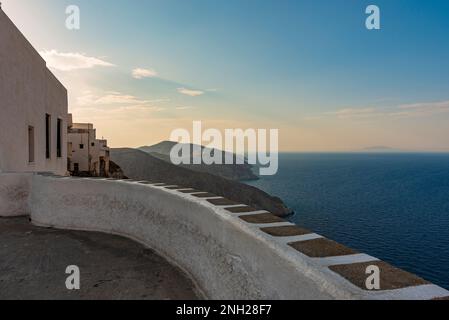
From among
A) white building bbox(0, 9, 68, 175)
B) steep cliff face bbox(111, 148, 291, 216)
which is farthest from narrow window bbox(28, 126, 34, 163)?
steep cliff face bbox(111, 148, 291, 216)

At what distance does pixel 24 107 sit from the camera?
1506 centimetres

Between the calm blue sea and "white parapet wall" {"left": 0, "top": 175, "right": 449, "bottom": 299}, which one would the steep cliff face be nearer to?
the calm blue sea

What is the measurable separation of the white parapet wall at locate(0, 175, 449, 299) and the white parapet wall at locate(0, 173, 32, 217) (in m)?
0.16

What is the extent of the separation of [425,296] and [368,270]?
1.93 ft

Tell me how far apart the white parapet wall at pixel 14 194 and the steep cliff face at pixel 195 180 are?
72.6 m

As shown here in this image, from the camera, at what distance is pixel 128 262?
7.29 metres

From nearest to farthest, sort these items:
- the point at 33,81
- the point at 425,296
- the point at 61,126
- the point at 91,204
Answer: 1. the point at 425,296
2. the point at 91,204
3. the point at 33,81
4. the point at 61,126

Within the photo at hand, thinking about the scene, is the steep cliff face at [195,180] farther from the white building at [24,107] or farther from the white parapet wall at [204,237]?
the white parapet wall at [204,237]

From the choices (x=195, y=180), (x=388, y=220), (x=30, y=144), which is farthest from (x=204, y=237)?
(x=195, y=180)

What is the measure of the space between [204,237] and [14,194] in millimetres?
8666

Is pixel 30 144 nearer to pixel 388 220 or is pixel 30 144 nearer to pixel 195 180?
pixel 388 220
